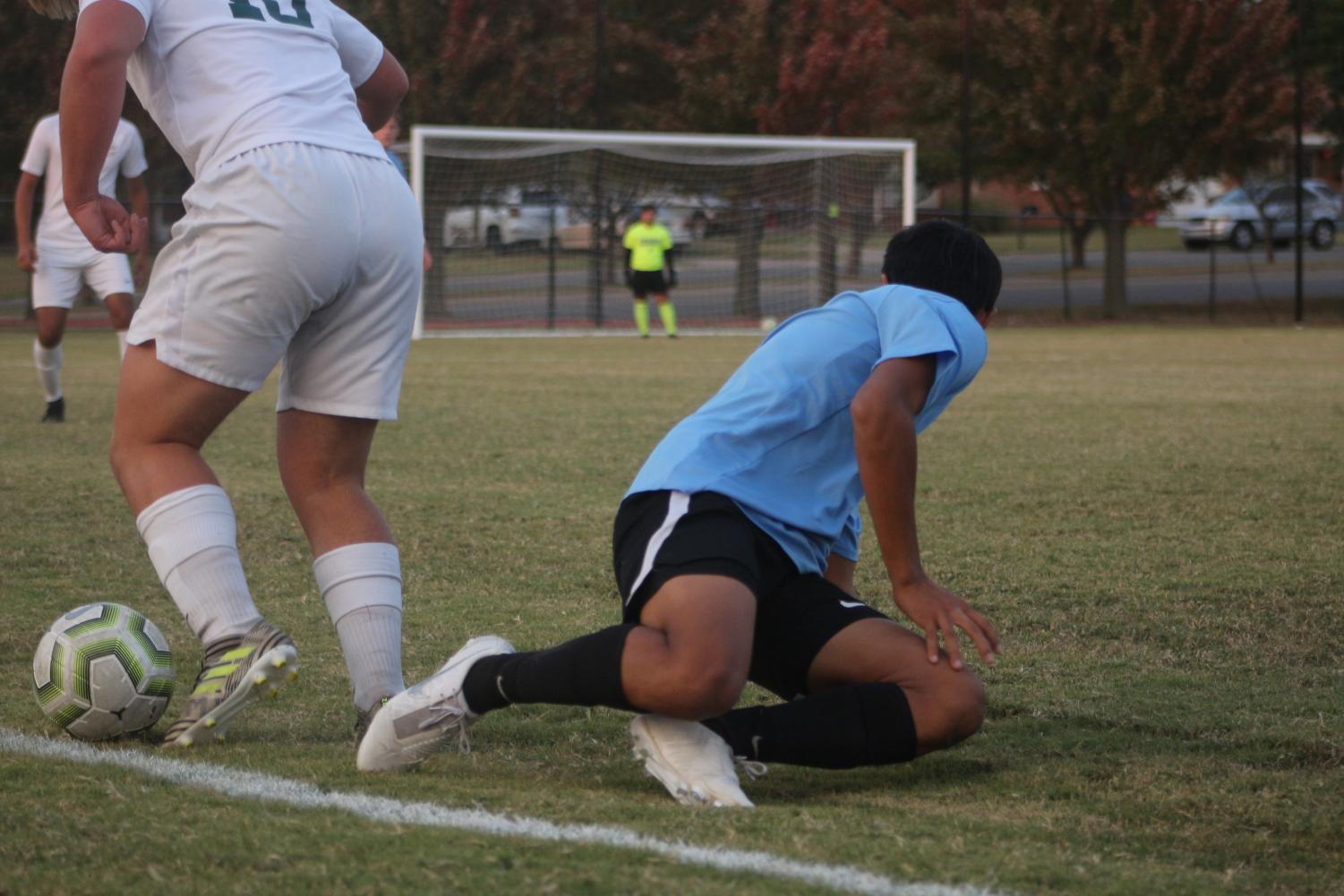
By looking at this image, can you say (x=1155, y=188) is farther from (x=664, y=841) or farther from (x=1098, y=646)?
(x=664, y=841)

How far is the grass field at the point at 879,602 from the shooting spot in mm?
2385

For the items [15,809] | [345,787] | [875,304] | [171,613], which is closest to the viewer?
[15,809]

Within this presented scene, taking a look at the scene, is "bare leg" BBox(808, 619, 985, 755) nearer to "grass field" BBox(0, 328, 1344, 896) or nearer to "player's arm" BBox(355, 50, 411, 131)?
"grass field" BBox(0, 328, 1344, 896)

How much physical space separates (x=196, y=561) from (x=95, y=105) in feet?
2.83

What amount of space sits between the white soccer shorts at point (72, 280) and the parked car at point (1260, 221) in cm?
2965

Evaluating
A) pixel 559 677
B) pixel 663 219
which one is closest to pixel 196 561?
pixel 559 677

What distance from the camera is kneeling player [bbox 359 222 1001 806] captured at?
281 centimetres

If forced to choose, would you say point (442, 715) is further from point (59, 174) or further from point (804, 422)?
point (59, 174)

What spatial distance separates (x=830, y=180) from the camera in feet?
83.6

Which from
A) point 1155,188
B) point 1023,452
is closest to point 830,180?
point 1155,188

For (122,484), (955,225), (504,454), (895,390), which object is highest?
(955,225)

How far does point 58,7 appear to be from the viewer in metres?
3.29

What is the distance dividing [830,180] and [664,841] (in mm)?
23632

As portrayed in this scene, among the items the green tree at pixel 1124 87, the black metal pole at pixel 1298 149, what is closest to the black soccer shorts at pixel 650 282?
the green tree at pixel 1124 87
